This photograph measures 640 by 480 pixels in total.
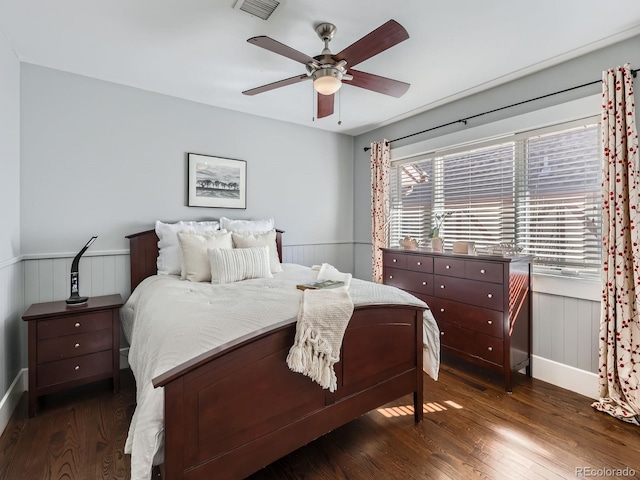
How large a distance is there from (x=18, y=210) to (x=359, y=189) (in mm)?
3566

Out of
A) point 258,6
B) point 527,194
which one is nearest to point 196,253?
point 258,6

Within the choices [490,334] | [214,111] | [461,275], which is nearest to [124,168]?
[214,111]

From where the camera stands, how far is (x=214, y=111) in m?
3.43

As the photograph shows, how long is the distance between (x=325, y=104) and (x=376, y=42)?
0.80 meters

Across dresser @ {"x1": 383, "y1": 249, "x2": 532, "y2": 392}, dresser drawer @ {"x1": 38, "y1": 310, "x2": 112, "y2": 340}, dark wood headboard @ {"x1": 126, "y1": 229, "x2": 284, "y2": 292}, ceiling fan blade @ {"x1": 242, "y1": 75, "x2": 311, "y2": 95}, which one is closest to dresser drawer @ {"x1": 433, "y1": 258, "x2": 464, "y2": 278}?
dresser @ {"x1": 383, "y1": 249, "x2": 532, "y2": 392}

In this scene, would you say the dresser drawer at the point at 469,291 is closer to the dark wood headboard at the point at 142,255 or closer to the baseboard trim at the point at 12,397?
the dark wood headboard at the point at 142,255

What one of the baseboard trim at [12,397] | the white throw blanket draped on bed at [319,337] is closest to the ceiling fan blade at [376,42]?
the white throw blanket draped on bed at [319,337]

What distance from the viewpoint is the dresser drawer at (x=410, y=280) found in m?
3.09

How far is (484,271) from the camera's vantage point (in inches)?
104

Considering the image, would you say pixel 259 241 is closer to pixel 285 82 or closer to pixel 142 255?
pixel 142 255

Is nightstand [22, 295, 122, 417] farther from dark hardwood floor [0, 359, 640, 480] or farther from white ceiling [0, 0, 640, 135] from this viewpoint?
white ceiling [0, 0, 640, 135]

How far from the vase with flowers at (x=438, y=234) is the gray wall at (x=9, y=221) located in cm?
338

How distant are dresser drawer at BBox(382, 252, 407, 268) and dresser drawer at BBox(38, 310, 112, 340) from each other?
256cm

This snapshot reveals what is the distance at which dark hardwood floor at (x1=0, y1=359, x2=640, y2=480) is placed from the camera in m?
1.69
